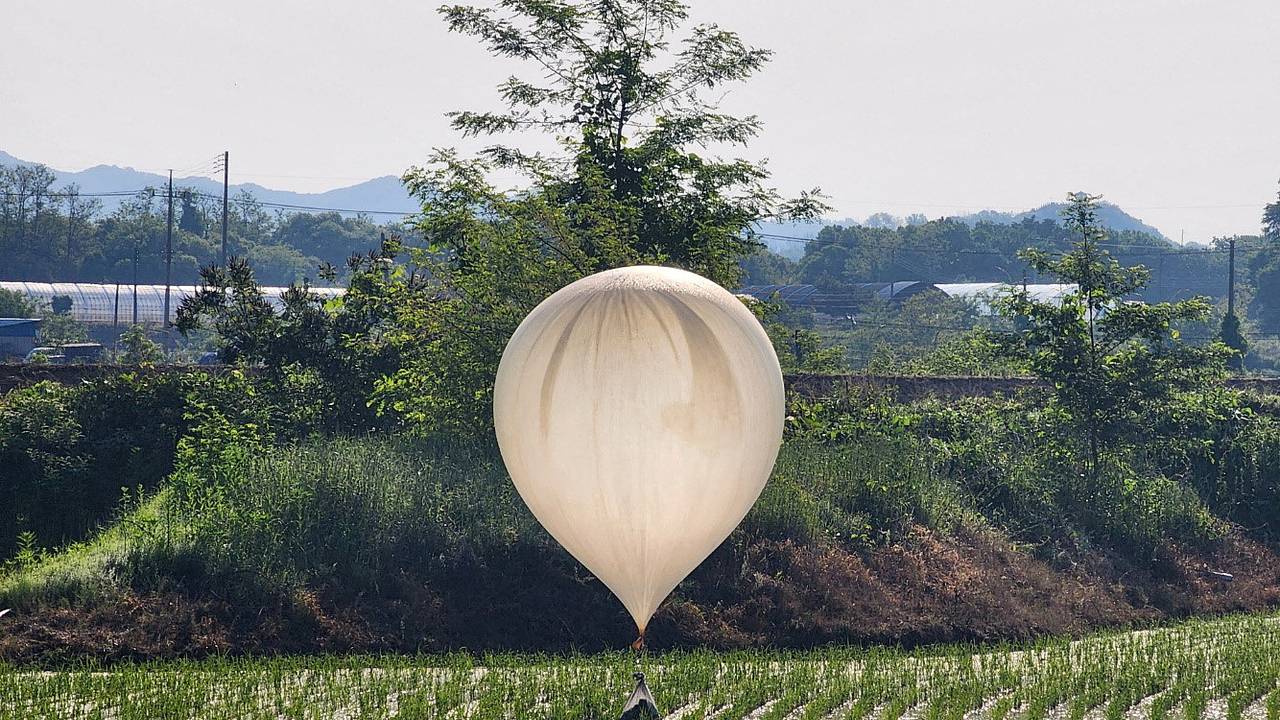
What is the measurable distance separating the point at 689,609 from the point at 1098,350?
10.8 meters

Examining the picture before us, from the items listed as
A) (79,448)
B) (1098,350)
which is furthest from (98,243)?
(1098,350)

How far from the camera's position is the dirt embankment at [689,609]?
583 inches

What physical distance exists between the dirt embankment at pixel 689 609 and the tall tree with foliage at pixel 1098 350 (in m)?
3.70

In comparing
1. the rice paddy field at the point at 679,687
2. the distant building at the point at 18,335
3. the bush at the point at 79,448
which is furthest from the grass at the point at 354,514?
the distant building at the point at 18,335

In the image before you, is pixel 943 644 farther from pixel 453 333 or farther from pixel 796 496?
pixel 453 333

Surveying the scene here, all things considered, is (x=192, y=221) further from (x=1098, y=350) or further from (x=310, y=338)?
(x=1098, y=350)

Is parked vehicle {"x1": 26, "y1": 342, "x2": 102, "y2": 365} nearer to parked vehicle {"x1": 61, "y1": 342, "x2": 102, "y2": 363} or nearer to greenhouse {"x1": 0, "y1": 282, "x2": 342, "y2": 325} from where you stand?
parked vehicle {"x1": 61, "y1": 342, "x2": 102, "y2": 363}

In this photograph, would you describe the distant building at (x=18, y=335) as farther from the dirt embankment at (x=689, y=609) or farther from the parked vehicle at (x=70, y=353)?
the dirt embankment at (x=689, y=609)

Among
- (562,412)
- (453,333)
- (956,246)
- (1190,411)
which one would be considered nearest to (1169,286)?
(956,246)

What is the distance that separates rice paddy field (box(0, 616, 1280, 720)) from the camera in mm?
12094

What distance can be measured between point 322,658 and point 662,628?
4.12 m

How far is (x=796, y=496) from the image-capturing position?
1927cm

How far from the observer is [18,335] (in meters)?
64.9

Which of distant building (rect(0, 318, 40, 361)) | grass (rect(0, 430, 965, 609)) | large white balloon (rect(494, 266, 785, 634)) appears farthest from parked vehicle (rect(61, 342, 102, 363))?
large white balloon (rect(494, 266, 785, 634))
